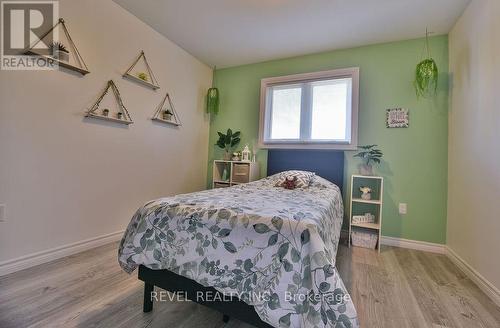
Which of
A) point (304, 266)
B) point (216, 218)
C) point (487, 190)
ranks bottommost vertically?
point (304, 266)

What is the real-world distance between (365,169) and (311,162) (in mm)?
650

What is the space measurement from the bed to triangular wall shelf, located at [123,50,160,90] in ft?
5.92

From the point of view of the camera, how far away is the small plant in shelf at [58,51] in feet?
5.83

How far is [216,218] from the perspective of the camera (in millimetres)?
1101

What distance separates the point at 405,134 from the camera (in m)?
2.57

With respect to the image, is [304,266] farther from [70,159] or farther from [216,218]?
[70,159]

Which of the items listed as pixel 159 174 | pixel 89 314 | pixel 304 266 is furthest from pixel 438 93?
pixel 89 314

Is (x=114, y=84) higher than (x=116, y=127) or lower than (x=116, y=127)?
higher

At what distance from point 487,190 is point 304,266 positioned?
1802 millimetres

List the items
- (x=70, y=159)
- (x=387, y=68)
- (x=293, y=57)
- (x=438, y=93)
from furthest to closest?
(x=293, y=57) < (x=387, y=68) < (x=438, y=93) < (x=70, y=159)

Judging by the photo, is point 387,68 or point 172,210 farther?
point 387,68

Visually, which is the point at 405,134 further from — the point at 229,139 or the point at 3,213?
the point at 3,213

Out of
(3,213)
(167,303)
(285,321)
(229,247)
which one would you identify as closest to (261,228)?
(229,247)

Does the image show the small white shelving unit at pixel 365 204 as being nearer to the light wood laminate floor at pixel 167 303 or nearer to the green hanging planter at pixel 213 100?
the light wood laminate floor at pixel 167 303
